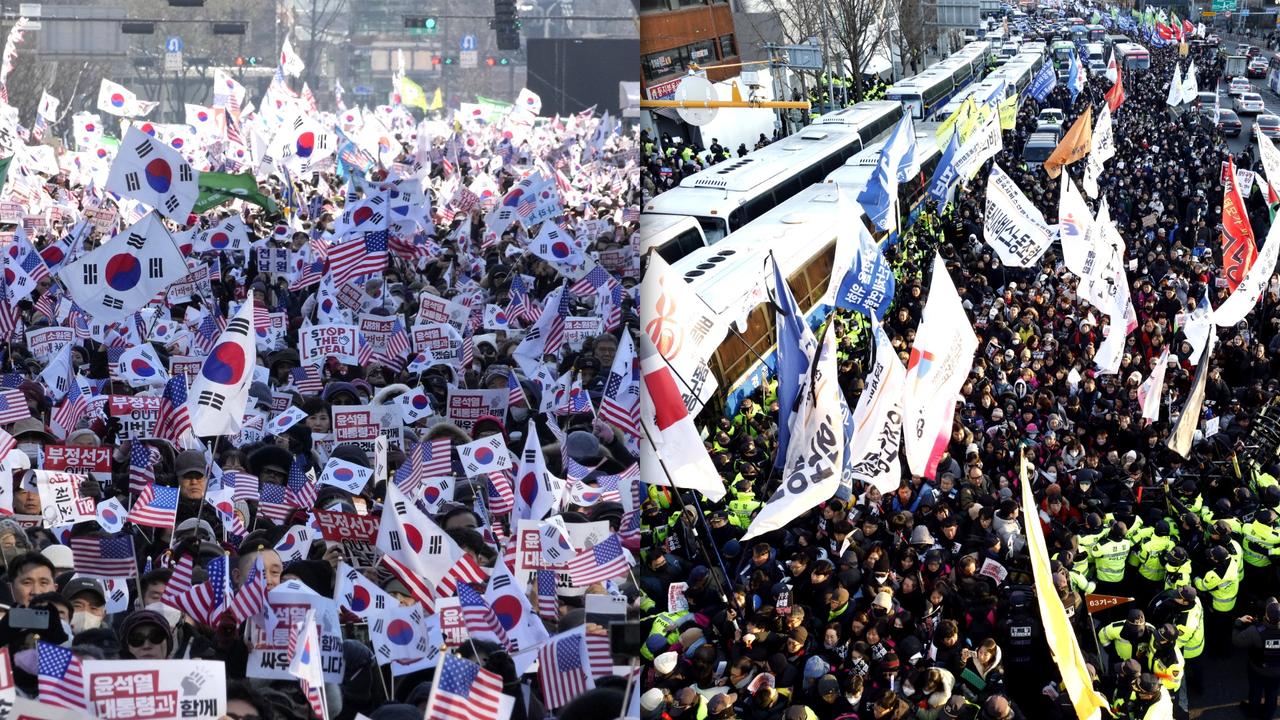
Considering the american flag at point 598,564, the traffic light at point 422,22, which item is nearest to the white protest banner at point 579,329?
the american flag at point 598,564

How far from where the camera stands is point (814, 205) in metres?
18.7

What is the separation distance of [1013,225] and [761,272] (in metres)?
2.86

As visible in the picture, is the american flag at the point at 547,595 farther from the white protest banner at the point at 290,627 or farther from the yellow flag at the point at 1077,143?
the yellow flag at the point at 1077,143

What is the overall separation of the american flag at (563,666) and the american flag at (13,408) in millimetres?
5567

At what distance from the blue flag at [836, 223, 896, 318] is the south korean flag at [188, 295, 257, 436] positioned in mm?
5596

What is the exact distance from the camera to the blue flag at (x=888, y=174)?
16172mm

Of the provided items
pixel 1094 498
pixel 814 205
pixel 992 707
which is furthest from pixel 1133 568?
pixel 814 205

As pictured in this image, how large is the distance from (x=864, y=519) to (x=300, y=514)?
3.97 m

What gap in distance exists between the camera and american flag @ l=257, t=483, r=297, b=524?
8.82 m

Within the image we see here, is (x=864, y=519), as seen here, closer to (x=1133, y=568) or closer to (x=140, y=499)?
(x=1133, y=568)

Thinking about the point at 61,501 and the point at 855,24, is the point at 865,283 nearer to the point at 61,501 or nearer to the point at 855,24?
the point at 61,501

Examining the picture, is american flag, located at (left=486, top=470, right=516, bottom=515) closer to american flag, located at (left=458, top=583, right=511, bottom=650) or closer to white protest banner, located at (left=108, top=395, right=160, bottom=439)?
american flag, located at (left=458, top=583, right=511, bottom=650)

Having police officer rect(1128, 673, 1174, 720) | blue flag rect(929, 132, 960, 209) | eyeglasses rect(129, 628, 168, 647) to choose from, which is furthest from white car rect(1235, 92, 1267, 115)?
eyeglasses rect(129, 628, 168, 647)

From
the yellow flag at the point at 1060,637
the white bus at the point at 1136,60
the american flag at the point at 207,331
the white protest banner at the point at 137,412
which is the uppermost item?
the white bus at the point at 1136,60
